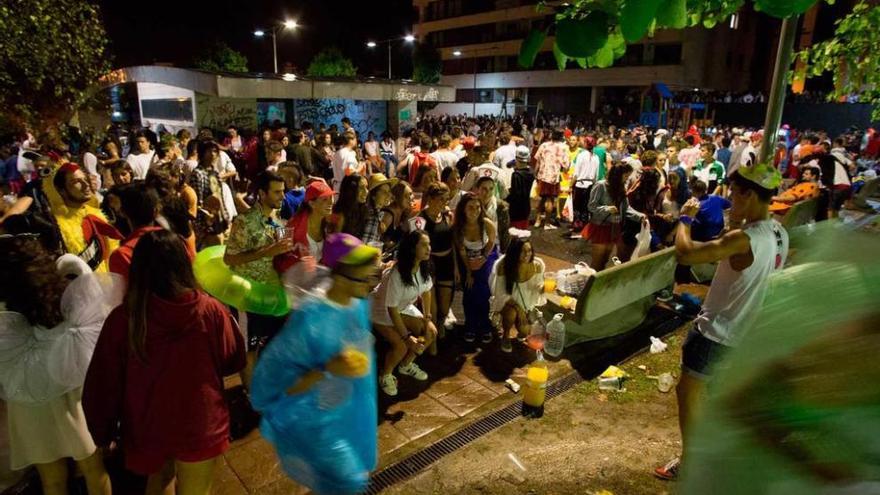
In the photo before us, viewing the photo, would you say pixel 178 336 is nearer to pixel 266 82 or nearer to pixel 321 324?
pixel 321 324

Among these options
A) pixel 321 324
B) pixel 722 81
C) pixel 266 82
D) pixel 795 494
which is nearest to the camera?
pixel 795 494

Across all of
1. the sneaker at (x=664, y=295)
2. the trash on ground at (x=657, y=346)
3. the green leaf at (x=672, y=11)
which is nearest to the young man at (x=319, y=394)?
the green leaf at (x=672, y=11)

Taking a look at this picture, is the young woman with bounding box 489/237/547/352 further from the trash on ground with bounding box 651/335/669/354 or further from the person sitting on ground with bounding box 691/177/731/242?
the person sitting on ground with bounding box 691/177/731/242

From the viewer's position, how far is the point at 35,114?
11.0m

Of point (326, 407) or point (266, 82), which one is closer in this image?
point (326, 407)

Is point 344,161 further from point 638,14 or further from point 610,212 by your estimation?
point 638,14

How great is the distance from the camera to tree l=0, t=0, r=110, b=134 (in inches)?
393

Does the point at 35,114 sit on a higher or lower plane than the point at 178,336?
higher

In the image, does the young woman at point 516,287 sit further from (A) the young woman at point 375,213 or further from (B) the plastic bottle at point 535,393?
(A) the young woman at point 375,213

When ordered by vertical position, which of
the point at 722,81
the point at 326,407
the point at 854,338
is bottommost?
the point at 326,407

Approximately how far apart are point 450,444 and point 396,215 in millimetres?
2405

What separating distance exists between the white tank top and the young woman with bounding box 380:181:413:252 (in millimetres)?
3023

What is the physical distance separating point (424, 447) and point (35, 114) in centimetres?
1186

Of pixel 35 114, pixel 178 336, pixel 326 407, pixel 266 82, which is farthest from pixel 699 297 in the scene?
pixel 266 82
